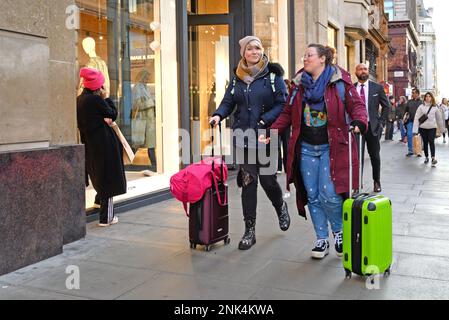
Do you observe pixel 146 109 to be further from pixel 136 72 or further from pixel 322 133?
pixel 322 133

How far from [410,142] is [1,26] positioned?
13.7 m

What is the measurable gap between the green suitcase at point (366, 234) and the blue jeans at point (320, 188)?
19.5 inches

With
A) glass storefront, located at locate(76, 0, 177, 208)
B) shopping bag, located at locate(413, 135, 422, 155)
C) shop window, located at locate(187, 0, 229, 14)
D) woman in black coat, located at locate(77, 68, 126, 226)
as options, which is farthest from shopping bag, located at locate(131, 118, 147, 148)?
shopping bag, located at locate(413, 135, 422, 155)

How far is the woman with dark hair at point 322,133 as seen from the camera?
→ 4.77m

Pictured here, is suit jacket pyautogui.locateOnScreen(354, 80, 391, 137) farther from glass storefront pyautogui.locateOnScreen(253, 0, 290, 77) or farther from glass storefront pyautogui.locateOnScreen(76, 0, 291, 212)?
glass storefront pyautogui.locateOnScreen(253, 0, 290, 77)

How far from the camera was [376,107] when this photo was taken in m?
8.97

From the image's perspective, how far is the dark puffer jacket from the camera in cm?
535

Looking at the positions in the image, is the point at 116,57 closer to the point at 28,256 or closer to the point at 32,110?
the point at 32,110

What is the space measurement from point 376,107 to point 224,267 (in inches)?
202

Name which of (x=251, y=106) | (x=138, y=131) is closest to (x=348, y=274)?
(x=251, y=106)

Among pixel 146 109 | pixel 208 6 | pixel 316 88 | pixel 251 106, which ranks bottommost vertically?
pixel 251 106

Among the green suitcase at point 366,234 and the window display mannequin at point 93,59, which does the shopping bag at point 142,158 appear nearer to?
the window display mannequin at point 93,59

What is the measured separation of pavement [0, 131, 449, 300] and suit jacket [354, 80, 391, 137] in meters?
2.15

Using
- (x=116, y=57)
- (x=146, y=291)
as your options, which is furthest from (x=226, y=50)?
(x=146, y=291)
